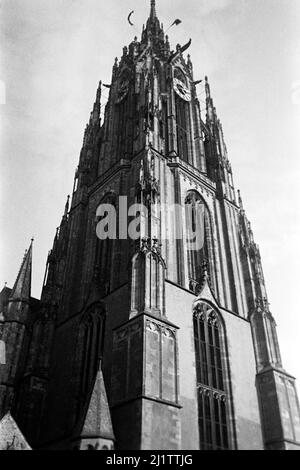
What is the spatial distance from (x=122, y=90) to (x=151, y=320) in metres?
26.5

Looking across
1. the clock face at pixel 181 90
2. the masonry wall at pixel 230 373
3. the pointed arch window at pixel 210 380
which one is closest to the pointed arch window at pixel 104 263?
the masonry wall at pixel 230 373

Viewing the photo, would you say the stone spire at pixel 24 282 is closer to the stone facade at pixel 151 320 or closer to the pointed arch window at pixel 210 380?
the stone facade at pixel 151 320

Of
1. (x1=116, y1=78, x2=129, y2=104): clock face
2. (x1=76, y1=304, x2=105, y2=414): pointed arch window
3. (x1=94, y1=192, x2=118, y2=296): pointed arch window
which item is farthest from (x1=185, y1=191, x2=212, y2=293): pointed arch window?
(x1=116, y1=78, x2=129, y2=104): clock face

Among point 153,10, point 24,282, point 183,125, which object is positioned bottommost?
point 24,282

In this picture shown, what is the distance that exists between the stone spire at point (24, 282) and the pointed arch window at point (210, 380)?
11.6 meters

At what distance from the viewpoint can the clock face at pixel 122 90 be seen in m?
39.8

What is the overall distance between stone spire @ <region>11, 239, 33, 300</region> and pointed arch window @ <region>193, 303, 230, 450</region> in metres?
11.6

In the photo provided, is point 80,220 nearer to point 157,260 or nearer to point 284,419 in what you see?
point 157,260

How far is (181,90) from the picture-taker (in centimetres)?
3969

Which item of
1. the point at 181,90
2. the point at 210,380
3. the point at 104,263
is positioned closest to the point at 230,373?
the point at 210,380

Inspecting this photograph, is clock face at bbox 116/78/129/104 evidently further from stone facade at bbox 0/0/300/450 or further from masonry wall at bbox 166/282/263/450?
masonry wall at bbox 166/282/263/450

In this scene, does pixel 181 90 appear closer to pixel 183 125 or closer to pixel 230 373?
pixel 183 125

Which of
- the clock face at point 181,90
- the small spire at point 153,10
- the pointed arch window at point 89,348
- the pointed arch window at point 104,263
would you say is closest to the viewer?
the pointed arch window at point 89,348
